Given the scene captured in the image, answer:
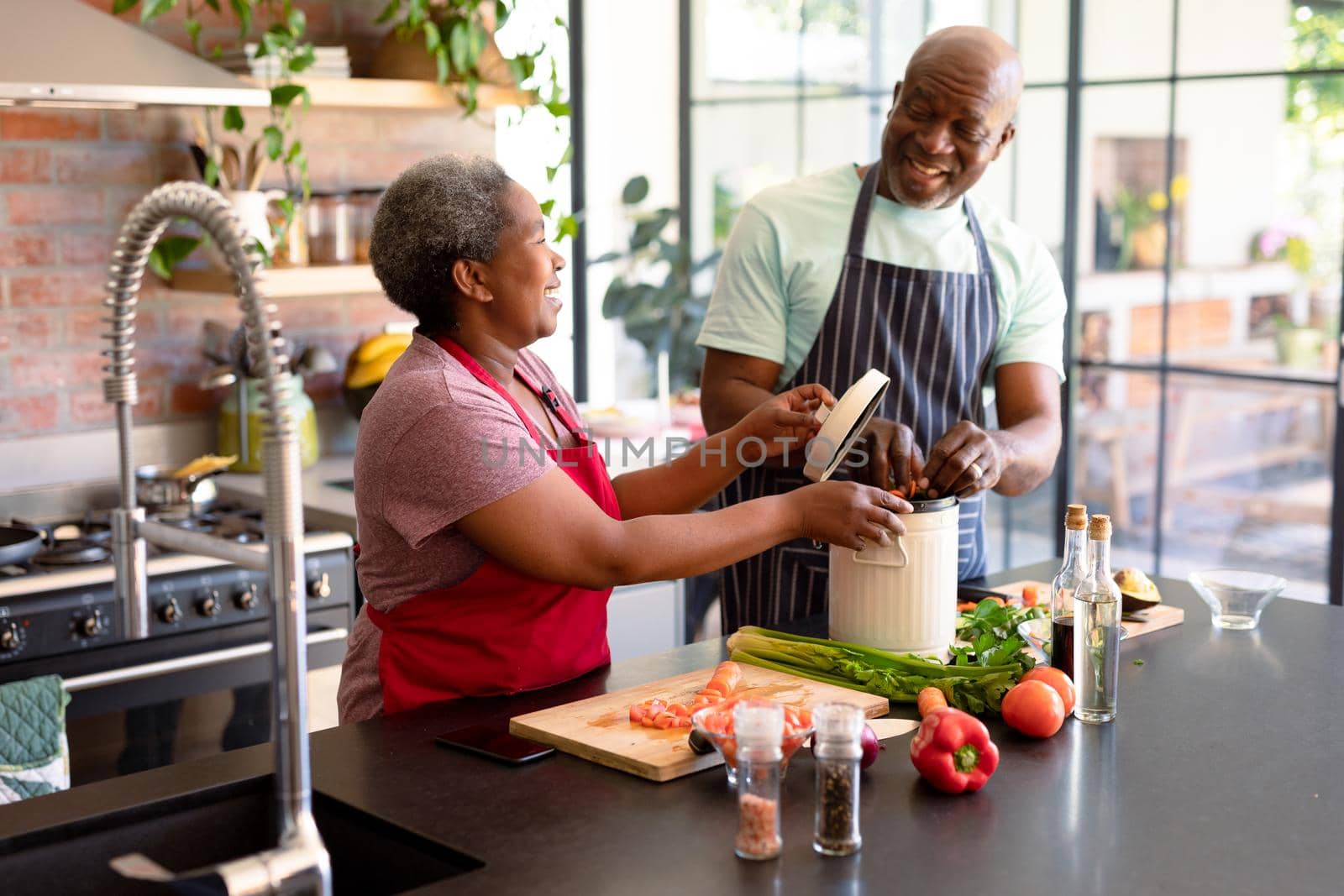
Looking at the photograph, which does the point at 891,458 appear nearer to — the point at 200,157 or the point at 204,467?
the point at 204,467

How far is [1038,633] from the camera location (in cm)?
198

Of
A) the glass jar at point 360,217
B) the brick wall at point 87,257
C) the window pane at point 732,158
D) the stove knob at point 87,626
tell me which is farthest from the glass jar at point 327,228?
the window pane at point 732,158

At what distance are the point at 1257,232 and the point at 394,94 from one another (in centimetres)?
213

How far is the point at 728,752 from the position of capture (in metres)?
1.45

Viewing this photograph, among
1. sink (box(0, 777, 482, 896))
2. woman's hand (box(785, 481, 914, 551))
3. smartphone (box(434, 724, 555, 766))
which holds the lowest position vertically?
sink (box(0, 777, 482, 896))

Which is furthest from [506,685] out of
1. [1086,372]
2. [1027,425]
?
[1086,372]

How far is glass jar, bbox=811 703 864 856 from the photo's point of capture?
4.40ft

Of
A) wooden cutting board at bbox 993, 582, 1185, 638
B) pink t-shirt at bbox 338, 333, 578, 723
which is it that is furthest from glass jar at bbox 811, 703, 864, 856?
wooden cutting board at bbox 993, 582, 1185, 638

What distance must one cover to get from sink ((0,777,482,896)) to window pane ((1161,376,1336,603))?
8.90 feet

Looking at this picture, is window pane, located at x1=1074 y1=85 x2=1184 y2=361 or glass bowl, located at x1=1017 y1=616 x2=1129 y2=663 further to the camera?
window pane, located at x1=1074 y1=85 x2=1184 y2=361

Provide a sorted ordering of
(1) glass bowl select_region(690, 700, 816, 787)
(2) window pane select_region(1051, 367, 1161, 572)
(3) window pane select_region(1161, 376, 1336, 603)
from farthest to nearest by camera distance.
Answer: (2) window pane select_region(1051, 367, 1161, 572) → (3) window pane select_region(1161, 376, 1336, 603) → (1) glass bowl select_region(690, 700, 816, 787)

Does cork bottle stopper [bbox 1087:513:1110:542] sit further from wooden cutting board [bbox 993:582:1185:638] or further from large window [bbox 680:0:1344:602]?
large window [bbox 680:0:1344:602]

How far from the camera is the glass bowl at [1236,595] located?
2.17 m

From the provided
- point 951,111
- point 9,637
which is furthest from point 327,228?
point 951,111
